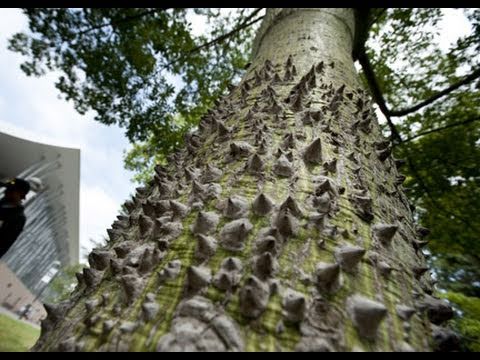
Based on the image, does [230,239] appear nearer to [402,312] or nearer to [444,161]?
[402,312]

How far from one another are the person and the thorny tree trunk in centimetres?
346

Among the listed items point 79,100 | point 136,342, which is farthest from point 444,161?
point 79,100

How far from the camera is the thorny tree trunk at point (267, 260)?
64 cm

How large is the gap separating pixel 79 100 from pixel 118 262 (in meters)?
5.11

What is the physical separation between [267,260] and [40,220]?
87.0 ft

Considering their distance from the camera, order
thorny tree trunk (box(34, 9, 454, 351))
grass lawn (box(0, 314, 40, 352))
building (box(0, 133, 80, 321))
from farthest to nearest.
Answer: building (box(0, 133, 80, 321)) → grass lawn (box(0, 314, 40, 352)) → thorny tree trunk (box(34, 9, 454, 351))

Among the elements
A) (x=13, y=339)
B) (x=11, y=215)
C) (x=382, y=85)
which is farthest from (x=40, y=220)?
(x=382, y=85)

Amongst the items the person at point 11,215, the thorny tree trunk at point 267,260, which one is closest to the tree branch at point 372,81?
the thorny tree trunk at point 267,260

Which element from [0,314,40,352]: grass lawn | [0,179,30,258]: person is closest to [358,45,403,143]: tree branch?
[0,179,30,258]: person

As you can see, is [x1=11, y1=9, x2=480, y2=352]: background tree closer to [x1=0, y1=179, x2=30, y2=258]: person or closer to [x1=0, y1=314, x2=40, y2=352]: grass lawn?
[x1=0, y1=179, x2=30, y2=258]: person

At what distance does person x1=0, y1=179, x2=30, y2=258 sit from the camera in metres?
3.86

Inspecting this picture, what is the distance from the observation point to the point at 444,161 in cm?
463

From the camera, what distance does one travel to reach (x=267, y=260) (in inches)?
28.9

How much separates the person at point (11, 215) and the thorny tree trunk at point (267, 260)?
11.3ft
